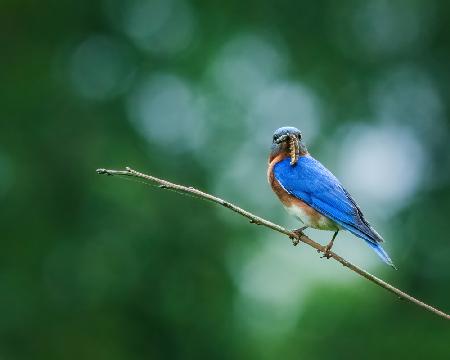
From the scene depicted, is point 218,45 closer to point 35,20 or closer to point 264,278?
point 35,20

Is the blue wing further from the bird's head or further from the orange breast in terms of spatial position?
the bird's head

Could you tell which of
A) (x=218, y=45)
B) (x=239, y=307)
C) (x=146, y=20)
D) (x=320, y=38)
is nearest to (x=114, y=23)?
(x=146, y=20)

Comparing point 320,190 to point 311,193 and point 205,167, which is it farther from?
point 205,167

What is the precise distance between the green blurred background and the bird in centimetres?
849

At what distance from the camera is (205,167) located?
18.1m

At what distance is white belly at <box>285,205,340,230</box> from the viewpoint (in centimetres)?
591

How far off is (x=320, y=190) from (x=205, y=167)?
1223 cm

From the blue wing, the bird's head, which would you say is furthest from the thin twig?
the blue wing

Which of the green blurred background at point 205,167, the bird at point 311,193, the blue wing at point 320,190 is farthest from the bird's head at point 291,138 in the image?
the green blurred background at point 205,167

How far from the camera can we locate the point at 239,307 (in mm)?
18344

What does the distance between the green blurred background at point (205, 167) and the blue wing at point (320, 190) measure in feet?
28.1

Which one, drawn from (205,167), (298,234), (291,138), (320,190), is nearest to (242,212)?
(291,138)

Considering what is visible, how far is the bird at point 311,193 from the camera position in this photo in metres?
5.62

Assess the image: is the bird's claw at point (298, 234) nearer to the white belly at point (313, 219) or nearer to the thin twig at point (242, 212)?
the white belly at point (313, 219)
